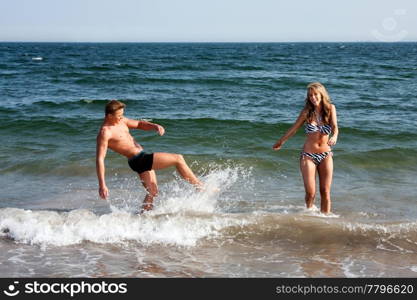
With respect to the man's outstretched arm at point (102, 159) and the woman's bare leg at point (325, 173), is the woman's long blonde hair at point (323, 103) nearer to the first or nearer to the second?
the woman's bare leg at point (325, 173)

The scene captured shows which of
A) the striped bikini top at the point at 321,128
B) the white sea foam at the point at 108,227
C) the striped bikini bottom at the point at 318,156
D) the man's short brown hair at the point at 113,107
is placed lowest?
the white sea foam at the point at 108,227

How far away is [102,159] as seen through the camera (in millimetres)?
6461

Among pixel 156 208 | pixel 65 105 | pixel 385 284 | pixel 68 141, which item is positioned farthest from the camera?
pixel 65 105

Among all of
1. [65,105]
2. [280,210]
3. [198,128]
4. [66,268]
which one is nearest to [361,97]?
[198,128]

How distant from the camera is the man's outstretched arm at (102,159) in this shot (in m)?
6.31

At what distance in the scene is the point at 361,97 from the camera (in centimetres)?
2055

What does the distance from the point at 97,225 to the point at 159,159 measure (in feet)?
3.61

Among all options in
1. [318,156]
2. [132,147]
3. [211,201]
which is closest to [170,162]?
[132,147]

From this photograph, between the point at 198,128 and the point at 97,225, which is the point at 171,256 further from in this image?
the point at 198,128

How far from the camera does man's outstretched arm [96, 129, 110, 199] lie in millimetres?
6312

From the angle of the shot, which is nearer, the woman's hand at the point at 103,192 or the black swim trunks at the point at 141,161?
the woman's hand at the point at 103,192

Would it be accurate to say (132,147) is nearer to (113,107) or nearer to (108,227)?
(113,107)

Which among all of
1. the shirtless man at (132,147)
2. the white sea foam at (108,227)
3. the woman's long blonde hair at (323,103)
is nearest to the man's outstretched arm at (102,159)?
the shirtless man at (132,147)

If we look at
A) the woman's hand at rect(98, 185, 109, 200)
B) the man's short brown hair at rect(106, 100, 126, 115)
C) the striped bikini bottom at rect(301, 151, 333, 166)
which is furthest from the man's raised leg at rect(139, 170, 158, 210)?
the striped bikini bottom at rect(301, 151, 333, 166)
